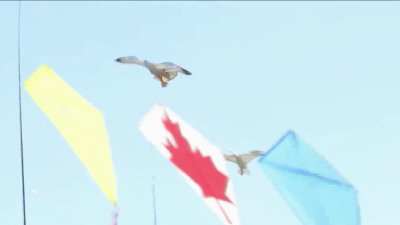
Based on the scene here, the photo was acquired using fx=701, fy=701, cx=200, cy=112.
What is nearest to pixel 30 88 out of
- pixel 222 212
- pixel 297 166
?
pixel 222 212

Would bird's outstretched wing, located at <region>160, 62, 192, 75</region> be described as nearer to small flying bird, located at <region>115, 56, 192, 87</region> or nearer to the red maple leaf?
small flying bird, located at <region>115, 56, 192, 87</region>

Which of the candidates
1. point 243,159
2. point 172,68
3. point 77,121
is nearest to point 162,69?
point 172,68

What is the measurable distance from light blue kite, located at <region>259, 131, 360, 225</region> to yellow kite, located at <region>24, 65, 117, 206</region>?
14.7 feet

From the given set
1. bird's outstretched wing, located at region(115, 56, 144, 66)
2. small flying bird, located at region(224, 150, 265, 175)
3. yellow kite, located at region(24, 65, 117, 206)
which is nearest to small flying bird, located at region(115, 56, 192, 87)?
bird's outstretched wing, located at region(115, 56, 144, 66)

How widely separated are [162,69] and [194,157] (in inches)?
315

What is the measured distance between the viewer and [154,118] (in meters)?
15.5

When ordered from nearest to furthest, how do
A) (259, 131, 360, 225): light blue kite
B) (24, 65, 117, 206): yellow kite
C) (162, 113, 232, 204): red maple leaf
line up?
(24, 65, 117, 206): yellow kite → (162, 113, 232, 204): red maple leaf → (259, 131, 360, 225): light blue kite

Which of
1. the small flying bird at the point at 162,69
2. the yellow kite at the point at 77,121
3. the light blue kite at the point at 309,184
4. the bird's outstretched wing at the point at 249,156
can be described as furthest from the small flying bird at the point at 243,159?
the yellow kite at the point at 77,121

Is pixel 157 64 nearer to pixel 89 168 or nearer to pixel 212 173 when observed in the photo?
pixel 212 173

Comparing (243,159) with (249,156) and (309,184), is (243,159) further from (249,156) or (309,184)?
(309,184)

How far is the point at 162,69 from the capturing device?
23594 millimetres

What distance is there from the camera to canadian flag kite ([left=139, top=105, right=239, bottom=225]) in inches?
612

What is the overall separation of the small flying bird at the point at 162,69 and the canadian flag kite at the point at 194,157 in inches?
295

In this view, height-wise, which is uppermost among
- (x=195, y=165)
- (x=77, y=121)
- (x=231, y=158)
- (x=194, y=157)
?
(x=77, y=121)
